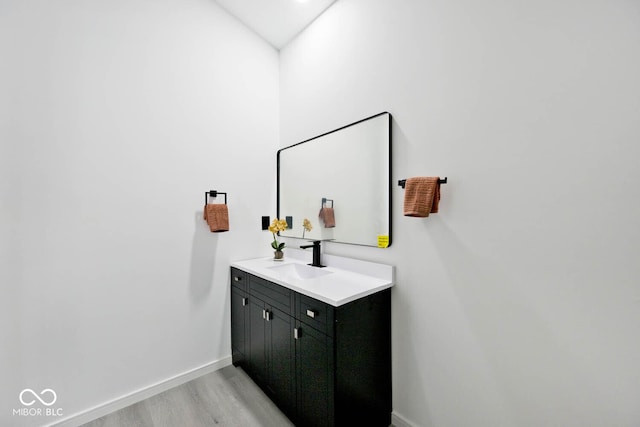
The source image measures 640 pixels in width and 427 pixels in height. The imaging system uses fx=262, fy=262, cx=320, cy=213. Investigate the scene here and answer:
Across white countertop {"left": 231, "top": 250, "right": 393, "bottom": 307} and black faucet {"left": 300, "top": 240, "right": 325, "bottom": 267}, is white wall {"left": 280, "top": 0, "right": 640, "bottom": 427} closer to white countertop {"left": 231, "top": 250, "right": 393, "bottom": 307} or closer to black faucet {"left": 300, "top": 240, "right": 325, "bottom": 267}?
white countertop {"left": 231, "top": 250, "right": 393, "bottom": 307}

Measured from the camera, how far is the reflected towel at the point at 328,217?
2098mm

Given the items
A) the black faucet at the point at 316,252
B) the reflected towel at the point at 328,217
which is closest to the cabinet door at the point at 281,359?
the black faucet at the point at 316,252

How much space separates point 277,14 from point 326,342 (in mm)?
2631

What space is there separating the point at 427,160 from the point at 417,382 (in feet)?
4.25

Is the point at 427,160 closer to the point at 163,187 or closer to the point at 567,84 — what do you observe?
the point at 567,84

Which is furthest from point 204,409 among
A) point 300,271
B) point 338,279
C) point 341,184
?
point 341,184

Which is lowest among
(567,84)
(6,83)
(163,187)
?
(163,187)

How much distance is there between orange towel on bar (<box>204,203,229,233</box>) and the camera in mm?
2109

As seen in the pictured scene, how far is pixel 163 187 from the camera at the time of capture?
1.99 metres

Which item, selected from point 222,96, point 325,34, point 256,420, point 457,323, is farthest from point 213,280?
point 325,34

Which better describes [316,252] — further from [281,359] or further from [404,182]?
[404,182]

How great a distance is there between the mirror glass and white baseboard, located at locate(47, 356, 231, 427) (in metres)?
1.31

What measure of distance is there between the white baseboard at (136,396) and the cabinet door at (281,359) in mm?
662

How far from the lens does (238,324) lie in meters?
2.22
